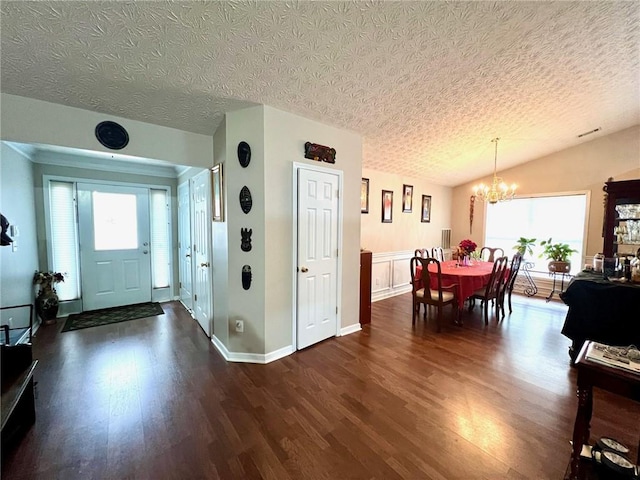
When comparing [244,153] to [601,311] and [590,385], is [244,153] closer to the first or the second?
[590,385]

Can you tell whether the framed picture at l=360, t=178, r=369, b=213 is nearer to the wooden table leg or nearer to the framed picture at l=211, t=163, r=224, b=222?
the framed picture at l=211, t=163, r=224, b=222

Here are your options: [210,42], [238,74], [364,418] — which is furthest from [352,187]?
[364,418]

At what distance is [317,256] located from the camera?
10.0 ft

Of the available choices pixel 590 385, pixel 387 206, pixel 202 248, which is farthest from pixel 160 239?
pixel 590 385

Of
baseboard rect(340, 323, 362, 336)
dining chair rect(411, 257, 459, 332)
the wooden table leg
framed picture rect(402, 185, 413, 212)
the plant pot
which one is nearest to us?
the wooden table leg

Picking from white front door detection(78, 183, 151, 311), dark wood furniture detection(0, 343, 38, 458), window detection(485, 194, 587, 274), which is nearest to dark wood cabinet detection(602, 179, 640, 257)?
window detection(485, 194, 587, 274)

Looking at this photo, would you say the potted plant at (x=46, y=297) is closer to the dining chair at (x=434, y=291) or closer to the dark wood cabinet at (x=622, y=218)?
the dining chair at (x=434, y=291)

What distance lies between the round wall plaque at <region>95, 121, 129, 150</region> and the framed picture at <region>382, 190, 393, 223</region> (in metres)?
4.06

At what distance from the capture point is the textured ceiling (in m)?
1.63

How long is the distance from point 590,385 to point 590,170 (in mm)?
5410

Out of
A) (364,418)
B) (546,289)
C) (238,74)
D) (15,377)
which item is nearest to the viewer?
(15,377)

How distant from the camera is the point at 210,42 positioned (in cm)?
178

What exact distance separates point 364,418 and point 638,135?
6.37 metres

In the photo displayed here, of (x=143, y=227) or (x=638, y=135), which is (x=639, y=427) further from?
(x=143, y=227)
